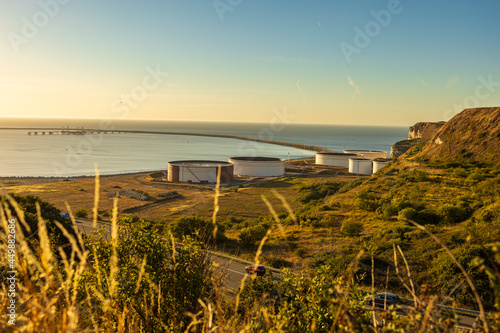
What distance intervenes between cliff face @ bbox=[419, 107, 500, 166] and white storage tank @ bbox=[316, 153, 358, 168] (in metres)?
35.6

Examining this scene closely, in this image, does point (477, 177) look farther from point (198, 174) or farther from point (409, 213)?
point (198, 174)

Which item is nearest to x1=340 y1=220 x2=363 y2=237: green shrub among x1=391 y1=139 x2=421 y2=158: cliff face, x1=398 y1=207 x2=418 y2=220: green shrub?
x1=398 y1=207 x2=418 y2=220: green shrub

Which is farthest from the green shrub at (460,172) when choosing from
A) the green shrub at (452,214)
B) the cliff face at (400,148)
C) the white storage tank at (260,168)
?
the cliff face at (400,148)

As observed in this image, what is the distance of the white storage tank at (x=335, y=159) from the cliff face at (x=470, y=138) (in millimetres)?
35558

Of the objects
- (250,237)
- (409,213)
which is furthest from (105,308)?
(409,213)

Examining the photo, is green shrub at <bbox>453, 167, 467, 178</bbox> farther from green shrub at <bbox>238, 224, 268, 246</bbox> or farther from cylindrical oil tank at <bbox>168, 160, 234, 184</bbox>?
cylindrical oil tank at <bbox>168, 160, 234, 184</bbox>

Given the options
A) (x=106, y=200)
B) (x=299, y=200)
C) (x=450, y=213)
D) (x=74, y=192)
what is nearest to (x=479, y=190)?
(x=450, y=213)

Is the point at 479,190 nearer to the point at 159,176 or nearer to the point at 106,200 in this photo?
the point at 106,200

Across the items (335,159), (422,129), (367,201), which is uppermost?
(422,129)

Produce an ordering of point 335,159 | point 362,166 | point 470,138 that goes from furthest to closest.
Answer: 1. point 335,159
2. point 362,166
3. point 470,138

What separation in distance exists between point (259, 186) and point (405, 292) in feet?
129

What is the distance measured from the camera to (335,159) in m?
76.9

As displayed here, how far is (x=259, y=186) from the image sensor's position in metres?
52.8

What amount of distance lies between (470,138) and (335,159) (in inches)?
1656
